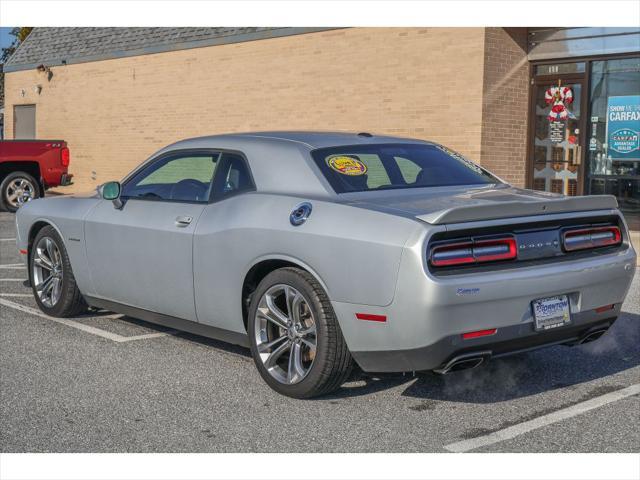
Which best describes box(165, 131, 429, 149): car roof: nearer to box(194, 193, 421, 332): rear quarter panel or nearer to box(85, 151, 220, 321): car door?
box(85, 151, 220, 321): car door

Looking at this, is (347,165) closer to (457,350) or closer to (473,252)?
(473,252)

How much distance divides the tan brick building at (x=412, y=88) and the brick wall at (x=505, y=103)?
2cm

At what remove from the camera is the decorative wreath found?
14172 mm

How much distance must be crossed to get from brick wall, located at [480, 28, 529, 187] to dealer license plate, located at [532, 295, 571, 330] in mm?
9163

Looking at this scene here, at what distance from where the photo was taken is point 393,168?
559cm

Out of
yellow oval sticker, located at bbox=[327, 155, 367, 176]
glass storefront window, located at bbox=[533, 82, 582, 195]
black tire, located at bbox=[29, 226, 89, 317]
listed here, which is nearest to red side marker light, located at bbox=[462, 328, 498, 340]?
yellow oval sticker, located at bbox=[327, 155, 367, 176]

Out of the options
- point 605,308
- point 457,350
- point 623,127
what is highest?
point 623,127

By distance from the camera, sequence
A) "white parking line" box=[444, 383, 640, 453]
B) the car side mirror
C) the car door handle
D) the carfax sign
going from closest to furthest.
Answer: "white parking line" box=[444, 383, 640, 453] < the car door handle < the car side mirror < the carfax sign

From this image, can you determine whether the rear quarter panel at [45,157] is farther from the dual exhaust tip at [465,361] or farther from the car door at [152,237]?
the dual exhaust tip at [465,361]

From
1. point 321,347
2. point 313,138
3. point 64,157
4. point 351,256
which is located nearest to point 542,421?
point 321,347

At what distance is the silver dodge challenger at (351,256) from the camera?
4.41 m

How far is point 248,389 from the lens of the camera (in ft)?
17.1

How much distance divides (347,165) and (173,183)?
1553 millimetres

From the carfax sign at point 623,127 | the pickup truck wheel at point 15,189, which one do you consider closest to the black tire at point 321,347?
Answer: the carfax sign at point 623,127
